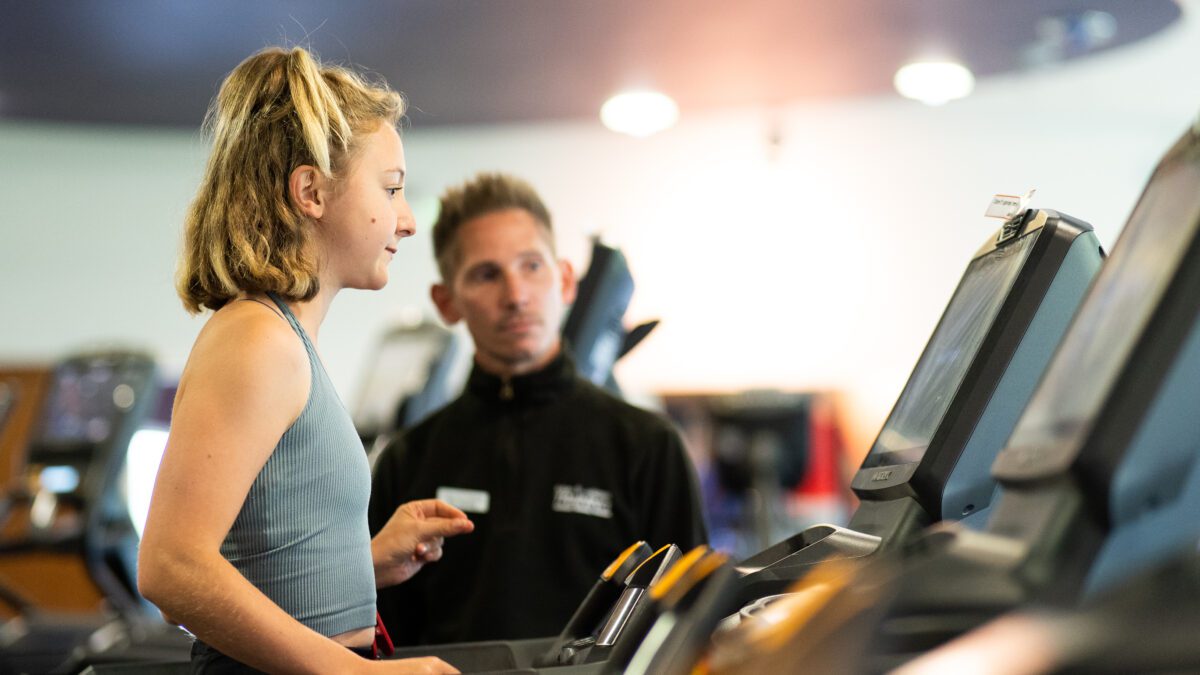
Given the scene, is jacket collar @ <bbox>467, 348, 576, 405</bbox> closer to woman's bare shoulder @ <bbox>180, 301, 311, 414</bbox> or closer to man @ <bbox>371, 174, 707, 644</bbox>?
man @ <bbox>371, 174, 707, 644</bbox>

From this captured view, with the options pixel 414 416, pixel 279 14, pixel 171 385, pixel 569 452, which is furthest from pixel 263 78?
pixel 171 385

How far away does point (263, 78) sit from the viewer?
1.48m

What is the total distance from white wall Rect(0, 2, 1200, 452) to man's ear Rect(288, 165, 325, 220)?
6.53 meters

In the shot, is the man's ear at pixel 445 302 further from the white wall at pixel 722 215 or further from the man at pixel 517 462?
the white wall at pixel 722 215

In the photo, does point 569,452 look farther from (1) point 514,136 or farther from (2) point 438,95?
(1) point 514,136

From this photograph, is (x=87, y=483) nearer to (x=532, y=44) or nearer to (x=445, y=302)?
(x=532, y=44)

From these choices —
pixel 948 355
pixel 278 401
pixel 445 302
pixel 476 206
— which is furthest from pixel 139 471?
pixel 948 355

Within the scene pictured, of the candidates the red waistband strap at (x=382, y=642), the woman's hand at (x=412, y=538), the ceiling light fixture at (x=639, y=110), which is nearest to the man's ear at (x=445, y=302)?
the woman's hand at (x=412, y=538)

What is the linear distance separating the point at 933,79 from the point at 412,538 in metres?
5.53

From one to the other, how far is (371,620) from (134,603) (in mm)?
4679

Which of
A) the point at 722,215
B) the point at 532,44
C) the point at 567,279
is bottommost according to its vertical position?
the point at 567,279

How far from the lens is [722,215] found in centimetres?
847

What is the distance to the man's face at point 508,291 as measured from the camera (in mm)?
2332

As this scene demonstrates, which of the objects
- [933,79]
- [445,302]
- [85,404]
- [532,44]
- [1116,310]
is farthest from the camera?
[933,79]
